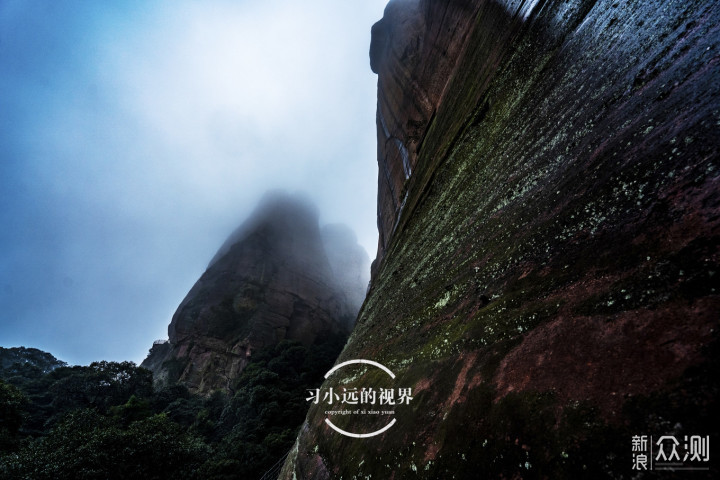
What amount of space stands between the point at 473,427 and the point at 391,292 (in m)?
4.67

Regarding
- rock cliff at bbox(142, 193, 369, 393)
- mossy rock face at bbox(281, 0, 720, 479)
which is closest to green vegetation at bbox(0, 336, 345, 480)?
rock cliff at bbox(142, 193, 369, 393)

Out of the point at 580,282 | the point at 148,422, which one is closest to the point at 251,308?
the point at 148,422

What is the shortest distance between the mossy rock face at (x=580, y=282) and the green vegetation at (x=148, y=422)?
11039 mm

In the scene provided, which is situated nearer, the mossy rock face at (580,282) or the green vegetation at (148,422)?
the mossy rock face at (580,282)

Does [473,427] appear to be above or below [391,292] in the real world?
below

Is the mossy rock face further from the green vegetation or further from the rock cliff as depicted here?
the rock cliff

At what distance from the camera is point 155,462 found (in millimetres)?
11227

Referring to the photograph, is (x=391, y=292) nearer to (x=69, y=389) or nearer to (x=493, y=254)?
(x=493, y=254)

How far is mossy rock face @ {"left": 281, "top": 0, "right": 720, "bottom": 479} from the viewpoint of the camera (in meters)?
1.04

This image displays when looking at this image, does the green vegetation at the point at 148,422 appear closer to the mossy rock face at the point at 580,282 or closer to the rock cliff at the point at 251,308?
the rock cliff at the point at 251,308

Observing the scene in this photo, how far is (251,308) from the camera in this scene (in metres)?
37.9

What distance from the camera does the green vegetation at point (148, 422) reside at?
33.7 ft

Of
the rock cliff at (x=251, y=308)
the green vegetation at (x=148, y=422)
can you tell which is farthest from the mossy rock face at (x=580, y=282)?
the rock cliff at (x=251, y=308)

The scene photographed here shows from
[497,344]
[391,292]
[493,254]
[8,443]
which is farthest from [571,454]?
[8,443]
